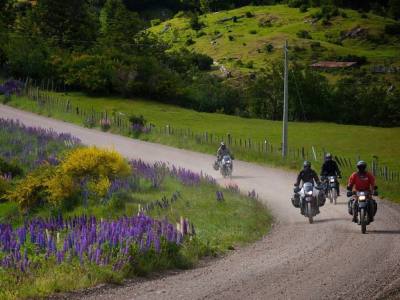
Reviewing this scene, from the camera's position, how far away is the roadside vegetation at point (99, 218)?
531 inches

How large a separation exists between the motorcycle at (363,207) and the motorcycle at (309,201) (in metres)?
1.25

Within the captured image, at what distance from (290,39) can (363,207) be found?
148487 mm

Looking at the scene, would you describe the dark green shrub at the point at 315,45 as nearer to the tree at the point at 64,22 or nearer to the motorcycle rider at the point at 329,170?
the tree at the point at 64,22

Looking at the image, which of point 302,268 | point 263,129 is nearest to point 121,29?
point 263,129

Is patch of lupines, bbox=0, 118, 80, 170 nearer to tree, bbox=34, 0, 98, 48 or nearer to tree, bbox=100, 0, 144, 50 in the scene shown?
tree, bbox=34, 0, 98, 48

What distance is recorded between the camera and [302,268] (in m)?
15.0

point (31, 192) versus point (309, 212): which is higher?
point (309, 212)

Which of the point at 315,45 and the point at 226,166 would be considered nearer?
the point at 226,166

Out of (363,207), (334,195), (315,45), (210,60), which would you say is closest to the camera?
(363,207)

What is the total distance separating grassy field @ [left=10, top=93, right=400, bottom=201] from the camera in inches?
2457

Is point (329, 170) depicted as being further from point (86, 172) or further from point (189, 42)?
Answer: point (189, 42)

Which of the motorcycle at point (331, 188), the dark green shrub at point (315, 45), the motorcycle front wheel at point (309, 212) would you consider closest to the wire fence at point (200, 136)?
the motorcycle at point (331, 188)

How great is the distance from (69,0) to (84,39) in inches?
206

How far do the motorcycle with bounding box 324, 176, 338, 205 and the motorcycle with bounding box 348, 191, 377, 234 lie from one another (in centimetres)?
555
